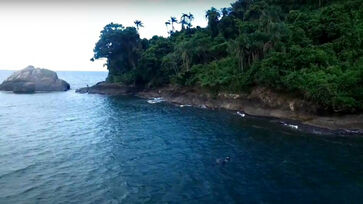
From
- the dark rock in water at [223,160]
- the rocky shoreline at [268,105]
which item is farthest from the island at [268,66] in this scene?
the dark rock in water at [223,160]

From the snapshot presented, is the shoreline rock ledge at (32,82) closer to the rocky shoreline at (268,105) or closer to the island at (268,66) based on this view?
the island at (268,66)

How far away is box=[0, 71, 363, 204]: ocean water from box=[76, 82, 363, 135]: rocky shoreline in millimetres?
4343

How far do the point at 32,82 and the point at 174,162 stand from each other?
11072 cm

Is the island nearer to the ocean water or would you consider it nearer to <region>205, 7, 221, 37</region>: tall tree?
<region>205, 7, 221, 37</region>: tall tree

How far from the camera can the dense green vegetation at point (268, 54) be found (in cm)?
5797

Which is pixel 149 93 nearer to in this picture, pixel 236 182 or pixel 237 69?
pixel 237 69

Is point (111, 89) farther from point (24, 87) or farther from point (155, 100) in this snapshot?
point (24, 87)

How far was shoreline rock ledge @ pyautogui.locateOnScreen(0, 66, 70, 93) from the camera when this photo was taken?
417 ft

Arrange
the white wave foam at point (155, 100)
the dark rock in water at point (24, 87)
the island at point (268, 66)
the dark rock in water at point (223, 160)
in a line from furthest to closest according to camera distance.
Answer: the dark rock in water at point (24, 87) < the white wave foam at point (155, 100) < the island at point (268, 66) < the dark rock in water at point (223, 160)

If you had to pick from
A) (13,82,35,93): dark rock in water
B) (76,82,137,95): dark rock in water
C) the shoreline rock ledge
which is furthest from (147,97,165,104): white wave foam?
(13,82,35,93): dark rock in water

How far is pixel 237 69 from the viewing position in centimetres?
7956

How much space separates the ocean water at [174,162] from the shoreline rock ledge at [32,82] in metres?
68.1

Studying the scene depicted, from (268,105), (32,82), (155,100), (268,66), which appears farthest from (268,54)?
(32,82)

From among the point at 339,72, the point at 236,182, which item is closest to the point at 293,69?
the point at 339,72
